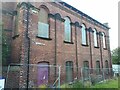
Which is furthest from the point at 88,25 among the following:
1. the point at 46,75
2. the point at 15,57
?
the point at 15,57

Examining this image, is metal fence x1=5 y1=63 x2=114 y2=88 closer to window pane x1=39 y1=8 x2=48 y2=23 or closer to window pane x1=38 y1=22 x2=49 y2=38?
window pane x1=38 y1=22 x2=49 y2=38

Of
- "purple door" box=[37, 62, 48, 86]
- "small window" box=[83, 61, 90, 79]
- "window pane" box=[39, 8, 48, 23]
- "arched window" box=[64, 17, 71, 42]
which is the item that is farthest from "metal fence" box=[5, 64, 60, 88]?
"small window" box=[83, 61, 90, 79]

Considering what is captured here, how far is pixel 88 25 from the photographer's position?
19141 millimetres

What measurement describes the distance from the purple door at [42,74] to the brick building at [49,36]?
168 mm

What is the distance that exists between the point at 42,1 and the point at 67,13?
12.0 ft

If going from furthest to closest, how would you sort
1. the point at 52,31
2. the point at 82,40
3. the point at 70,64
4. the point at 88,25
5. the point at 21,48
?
1. the point at 88,25
2. the point at 82,40
3. the point at 70,64
4. the point at 52,31
5. the point at 21,48

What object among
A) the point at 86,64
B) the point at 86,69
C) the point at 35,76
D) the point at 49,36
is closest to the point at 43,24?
the point at 49,36

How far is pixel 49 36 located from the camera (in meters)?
12.7

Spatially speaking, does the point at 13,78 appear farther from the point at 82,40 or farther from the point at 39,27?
the point at 82,40

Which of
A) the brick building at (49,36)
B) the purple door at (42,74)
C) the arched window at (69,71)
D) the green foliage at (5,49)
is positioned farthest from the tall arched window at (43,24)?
the arched window at (69,71)

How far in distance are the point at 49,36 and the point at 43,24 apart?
41.7 inches

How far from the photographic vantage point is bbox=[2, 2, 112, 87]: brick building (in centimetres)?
1092

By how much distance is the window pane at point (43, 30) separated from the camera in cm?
1222

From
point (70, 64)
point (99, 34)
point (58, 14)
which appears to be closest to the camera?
point (58, 14)
